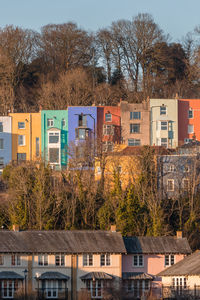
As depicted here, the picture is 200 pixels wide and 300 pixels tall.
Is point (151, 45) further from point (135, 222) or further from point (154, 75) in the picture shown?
point (135, 222)

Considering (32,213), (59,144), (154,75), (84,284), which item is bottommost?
(84,284)

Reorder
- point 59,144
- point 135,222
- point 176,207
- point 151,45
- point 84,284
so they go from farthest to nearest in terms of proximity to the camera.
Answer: point 151,45 < point 59,144 < point 176,207 < point 135,222 < point 84,284

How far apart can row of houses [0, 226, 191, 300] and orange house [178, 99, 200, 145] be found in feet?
94.9

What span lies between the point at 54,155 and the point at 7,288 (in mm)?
30613

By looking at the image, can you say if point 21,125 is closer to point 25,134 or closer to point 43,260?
point 25,134

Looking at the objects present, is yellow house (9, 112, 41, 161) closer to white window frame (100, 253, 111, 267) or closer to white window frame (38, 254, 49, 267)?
white window frame (38, 254, 49, 267)

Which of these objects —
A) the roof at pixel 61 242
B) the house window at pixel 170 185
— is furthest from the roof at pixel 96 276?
the house window at pixel 170 185

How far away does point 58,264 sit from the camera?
2028 inches

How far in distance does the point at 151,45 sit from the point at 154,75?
371cm

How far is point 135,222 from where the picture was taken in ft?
192

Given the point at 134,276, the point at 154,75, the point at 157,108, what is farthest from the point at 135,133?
the point at 134,276

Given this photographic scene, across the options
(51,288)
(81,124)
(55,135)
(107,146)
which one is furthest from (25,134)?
(51,288)

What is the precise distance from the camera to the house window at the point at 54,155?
78500 mm

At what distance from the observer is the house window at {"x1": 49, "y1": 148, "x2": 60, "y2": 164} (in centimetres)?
7850
